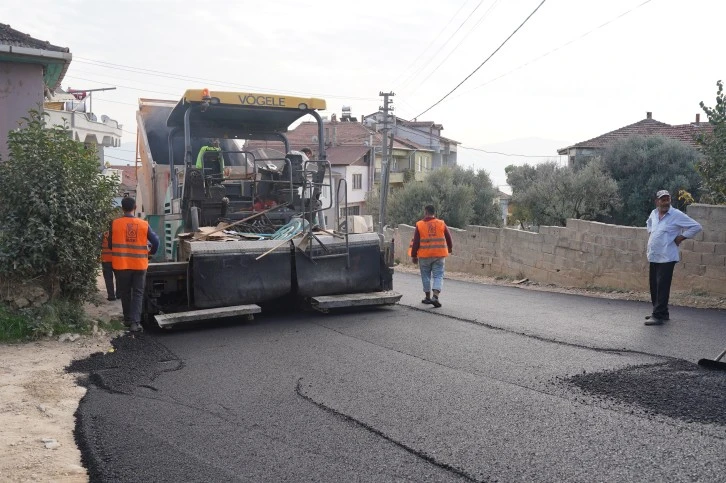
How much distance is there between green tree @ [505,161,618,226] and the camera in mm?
28547

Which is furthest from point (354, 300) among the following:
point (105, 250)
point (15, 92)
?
point (15, 92)

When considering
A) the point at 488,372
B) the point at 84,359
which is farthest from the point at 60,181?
the point at 488,372

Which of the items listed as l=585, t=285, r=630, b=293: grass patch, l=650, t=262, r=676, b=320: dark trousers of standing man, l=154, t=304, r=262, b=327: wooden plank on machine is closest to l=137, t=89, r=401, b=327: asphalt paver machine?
l=154, t=304, r=262, b=327: wooden plank on machine

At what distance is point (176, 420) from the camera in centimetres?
462

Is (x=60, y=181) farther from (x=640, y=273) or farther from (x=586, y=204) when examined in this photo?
(x=586, y=204)

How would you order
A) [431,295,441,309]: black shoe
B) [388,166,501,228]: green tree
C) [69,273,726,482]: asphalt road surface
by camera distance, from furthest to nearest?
[388,166,501,228]: green tree < [431,295,441,309]: black shoe < [69,273,726,482]: asphalt road surface

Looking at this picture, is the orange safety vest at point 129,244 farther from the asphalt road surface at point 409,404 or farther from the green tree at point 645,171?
the green tree at point 645,171

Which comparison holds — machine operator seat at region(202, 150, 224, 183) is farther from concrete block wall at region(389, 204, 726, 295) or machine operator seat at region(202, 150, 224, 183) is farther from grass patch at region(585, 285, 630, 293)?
grass patch at region(585, 285, 630, 293)

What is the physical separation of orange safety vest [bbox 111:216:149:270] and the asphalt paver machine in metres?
0.24

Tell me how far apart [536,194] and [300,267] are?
2345 cm

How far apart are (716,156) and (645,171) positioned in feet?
64.2

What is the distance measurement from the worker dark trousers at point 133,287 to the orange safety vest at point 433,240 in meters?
3.70

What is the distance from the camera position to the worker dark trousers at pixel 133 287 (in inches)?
294

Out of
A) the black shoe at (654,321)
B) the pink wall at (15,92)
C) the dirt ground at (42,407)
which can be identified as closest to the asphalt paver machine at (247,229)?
the dirt ground at (42,407)
